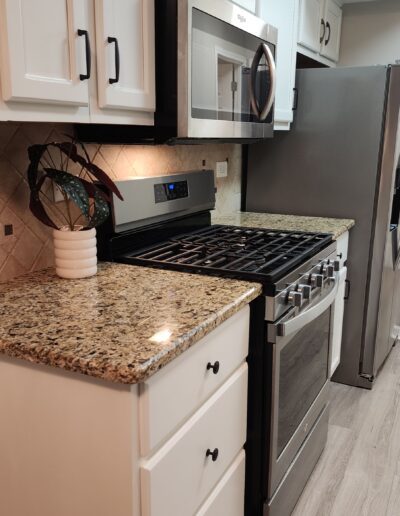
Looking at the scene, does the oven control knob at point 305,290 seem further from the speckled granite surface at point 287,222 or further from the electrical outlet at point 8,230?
the electrical outlet at point 8,230

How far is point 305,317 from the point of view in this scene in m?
1.64

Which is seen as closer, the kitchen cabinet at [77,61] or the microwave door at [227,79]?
the kitchen cabinet at [77,61]

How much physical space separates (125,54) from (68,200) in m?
0.44

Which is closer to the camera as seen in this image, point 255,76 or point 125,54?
point 125,54

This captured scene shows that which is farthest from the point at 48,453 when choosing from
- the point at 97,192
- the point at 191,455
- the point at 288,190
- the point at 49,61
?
the point at 288,190

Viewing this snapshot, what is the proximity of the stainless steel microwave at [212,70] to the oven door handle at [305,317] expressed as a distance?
25.5 inches

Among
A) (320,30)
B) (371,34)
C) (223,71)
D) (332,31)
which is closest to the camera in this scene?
(223,71)

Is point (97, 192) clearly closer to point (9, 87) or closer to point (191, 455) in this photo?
point (9, 87)

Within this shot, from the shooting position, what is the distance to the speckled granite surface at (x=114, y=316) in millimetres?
958

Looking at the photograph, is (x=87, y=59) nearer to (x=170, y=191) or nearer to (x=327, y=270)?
(x=170, y=191)

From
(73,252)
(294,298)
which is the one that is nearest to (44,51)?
(73,252)

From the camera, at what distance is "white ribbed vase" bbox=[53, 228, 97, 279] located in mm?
1415

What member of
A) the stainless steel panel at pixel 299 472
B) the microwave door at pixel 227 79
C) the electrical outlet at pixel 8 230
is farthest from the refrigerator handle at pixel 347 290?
the electrical outlet at pixel 8 230

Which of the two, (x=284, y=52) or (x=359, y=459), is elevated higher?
(x=284, y=52)
